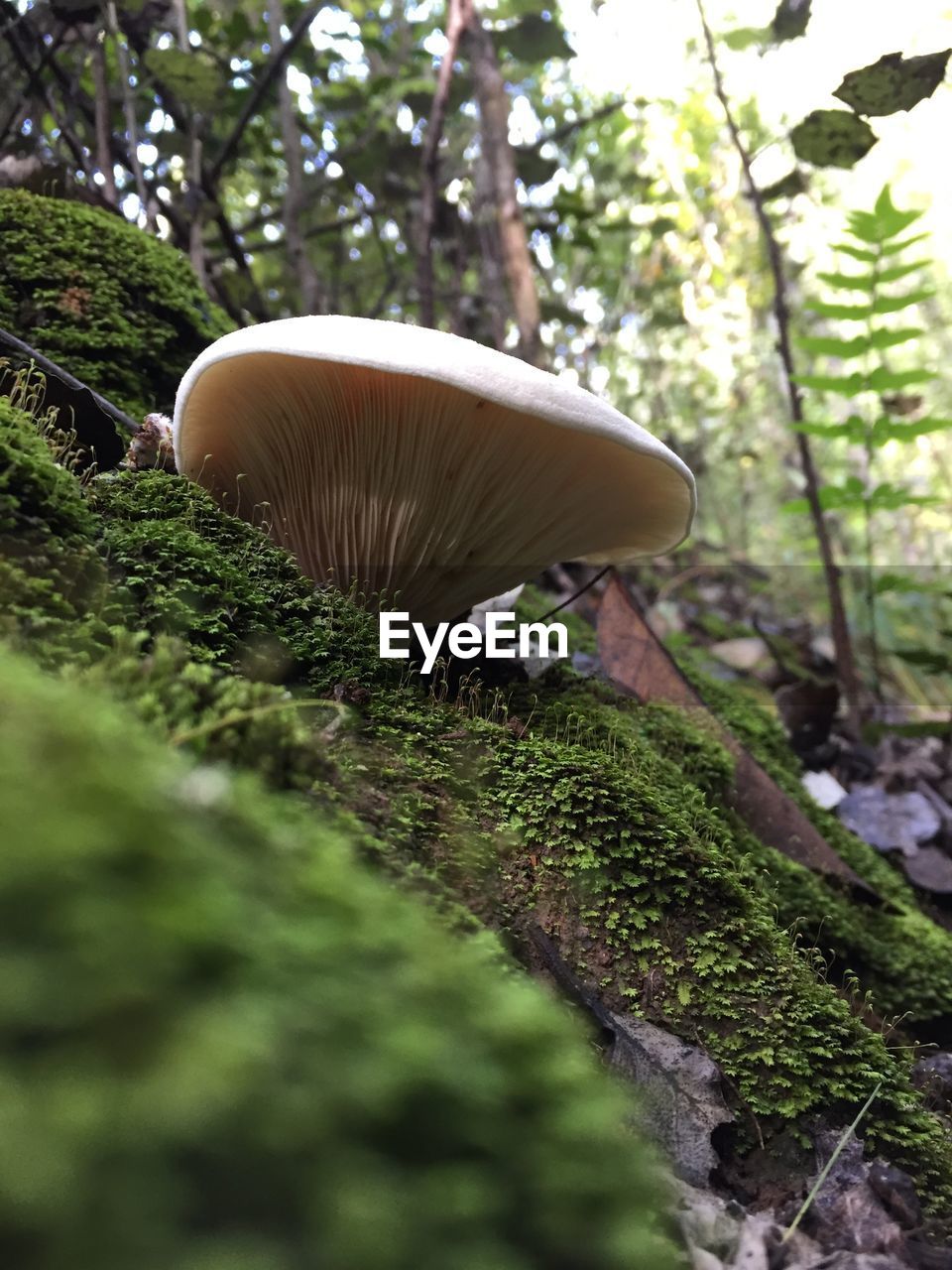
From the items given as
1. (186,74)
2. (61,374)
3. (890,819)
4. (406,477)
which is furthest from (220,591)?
(186,74)

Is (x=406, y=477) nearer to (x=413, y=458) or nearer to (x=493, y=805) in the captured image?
(x=413, y=458)

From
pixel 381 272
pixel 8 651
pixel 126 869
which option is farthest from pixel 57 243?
pixel 381 272

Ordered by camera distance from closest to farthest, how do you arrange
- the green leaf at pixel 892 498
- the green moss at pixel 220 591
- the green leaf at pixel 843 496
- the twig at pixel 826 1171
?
the twig at pixel 826 1171
the green moss at pixel 220 591
the green leaf at pixel 892 498
the green leaf at pixel 843 496

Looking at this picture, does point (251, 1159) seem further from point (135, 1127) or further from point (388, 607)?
point (388, 607)

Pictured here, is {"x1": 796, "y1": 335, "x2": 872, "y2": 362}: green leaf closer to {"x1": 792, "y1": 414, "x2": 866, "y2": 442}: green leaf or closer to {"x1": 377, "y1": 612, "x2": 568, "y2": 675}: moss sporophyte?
{"x1": 792, "y1": 414, "x2": 866, "y2": 442}: green leaf

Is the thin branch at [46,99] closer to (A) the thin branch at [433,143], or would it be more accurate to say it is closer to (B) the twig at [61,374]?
(A) the thin branch at [433,143]

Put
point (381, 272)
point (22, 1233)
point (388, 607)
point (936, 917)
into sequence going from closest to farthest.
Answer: point (22, 1233) → point (388, 607) → point (936, 917) → point (381, 272)

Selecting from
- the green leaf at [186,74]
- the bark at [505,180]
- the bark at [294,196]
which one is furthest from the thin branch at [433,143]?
the green leaf at [186,74]
